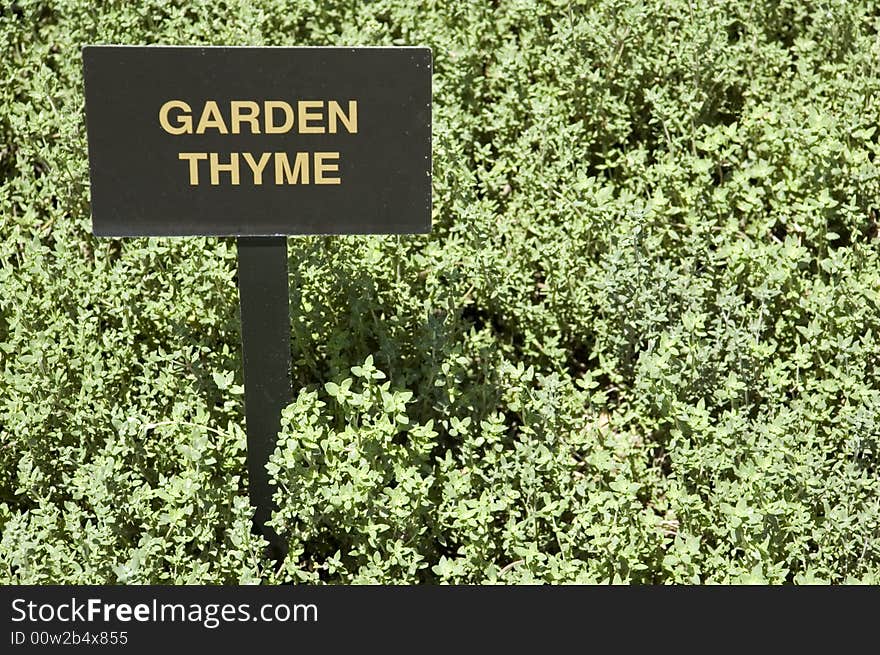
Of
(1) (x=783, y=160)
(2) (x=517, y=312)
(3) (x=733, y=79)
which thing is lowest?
(2) (x=517, y=312)

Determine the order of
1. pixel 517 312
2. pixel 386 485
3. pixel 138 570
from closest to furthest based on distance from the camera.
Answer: pixel 138 570, pixel 386 485, pixel 517 312

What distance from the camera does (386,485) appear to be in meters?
3.90

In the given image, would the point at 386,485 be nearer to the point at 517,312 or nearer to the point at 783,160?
the point at 517,312

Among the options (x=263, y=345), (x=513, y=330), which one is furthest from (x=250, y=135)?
(x=513, y=330)

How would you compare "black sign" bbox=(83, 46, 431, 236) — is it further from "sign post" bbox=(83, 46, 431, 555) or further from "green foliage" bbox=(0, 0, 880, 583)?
"green foliage" bbox=(0, 0, 880, 583)

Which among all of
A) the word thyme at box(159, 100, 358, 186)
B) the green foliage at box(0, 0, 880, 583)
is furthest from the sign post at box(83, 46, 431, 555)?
the green foliage at box(0, 0, 880, 583)

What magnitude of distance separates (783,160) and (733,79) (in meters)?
0.61

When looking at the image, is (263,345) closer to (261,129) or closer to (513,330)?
(261,129)

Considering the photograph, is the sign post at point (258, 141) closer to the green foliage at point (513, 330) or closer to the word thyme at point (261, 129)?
the word thyme at point (261, 129)

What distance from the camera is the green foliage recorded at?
Result: 142 inches

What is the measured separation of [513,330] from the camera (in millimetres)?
4535

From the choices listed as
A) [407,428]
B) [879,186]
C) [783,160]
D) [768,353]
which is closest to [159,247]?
[407,428]

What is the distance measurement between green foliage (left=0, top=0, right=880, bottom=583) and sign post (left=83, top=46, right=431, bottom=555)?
1.90 ft

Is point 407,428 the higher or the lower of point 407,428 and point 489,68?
the lower
